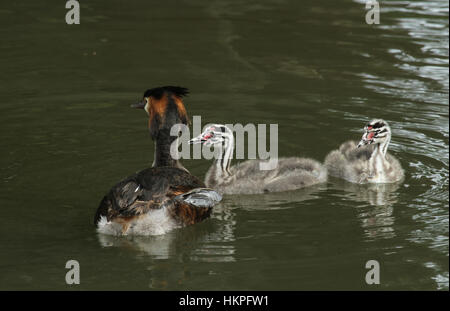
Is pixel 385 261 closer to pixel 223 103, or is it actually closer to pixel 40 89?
pixel 223 103

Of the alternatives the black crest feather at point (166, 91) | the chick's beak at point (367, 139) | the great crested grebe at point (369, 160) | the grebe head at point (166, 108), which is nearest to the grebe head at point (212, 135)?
the grebe head at point (166, 108)

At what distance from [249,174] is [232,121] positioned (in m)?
1.76

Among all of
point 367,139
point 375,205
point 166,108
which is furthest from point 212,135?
point 375,205

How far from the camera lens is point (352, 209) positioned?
8008 mm

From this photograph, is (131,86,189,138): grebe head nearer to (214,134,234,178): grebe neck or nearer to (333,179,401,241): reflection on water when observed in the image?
(214,134,234,178): grebe neck

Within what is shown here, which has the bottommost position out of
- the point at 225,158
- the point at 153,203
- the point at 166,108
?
the point at 153,203

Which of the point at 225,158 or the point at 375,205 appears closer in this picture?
the point at 375,205

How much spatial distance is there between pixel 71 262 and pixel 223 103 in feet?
15.1

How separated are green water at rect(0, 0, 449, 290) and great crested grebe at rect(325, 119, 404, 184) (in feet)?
0.53

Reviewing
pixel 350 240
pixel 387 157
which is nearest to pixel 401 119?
pixel 387 157

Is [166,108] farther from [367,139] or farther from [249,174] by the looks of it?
[367,139]

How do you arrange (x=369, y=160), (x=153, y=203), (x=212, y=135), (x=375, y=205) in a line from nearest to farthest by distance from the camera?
(x=153, y=203) < (x=375, y=205) < (x=212, y=135) < (x=369, y=160)

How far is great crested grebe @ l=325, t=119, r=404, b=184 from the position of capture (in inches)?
347

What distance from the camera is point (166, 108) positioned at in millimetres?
8211
